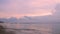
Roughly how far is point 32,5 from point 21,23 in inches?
8.6

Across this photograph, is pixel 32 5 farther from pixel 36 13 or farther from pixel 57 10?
pixel 57 10

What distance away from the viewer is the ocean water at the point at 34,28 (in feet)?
3.07

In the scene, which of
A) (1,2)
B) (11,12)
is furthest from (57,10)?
(1,2)

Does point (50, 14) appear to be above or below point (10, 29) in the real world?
above

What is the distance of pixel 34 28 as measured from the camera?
956 mm

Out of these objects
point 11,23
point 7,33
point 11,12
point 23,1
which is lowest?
point 7,33

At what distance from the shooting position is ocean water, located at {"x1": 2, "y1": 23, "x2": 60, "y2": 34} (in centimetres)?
94

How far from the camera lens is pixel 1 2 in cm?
99

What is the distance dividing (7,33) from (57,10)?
57cm

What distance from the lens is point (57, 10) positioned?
93cm

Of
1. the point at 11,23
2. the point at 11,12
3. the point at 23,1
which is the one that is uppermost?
the point at 23,1

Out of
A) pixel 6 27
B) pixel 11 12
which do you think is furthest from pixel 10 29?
pixel 11 12

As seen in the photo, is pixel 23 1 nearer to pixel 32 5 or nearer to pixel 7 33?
pixel 32 5

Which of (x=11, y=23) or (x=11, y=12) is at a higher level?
(x=11, y=12)
